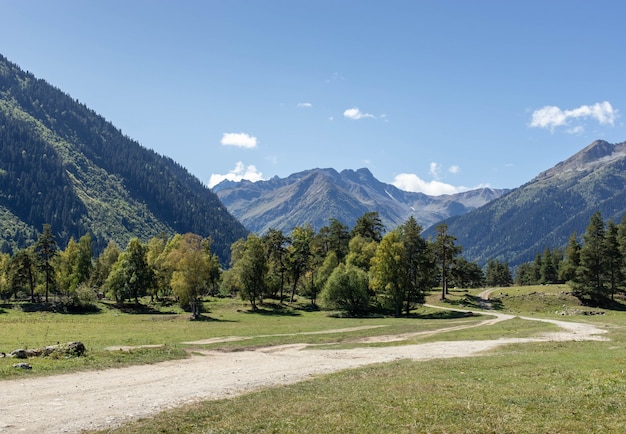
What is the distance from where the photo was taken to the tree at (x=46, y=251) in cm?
9231

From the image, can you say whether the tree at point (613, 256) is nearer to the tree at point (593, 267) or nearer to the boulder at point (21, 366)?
the tree at point (593, 267)

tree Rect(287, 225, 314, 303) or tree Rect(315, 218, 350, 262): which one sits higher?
tree Rect(315, 218, 350, 262)

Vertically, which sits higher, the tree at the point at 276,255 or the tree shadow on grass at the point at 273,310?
the tree at the point at 276,255

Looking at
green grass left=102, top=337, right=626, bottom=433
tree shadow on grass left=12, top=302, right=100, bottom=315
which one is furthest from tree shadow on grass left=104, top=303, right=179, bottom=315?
green grass left=102, top=337, right=626, bottom=433

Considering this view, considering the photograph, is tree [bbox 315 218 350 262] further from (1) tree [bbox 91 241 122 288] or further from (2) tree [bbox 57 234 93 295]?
(2) tree [bbox 57 234 93 295]

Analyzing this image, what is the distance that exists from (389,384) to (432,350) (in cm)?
1768

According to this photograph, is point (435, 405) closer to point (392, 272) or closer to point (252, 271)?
point (392, 272)

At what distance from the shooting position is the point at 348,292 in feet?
261

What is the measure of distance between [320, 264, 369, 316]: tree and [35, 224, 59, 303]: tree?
62433mm

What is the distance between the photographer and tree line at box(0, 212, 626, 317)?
260 feet

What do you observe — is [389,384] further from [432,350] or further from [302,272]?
[302,272]

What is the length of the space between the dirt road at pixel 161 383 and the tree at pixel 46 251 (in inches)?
2906

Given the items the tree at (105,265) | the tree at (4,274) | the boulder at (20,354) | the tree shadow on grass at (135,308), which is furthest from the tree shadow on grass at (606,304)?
the tree at (4,274)

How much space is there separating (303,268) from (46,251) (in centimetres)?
5830
